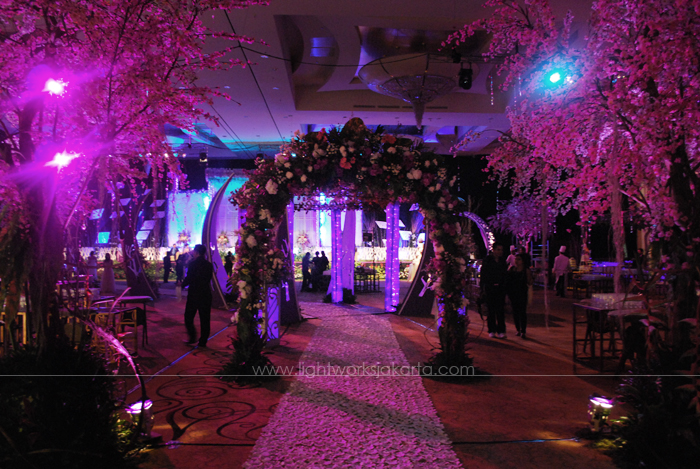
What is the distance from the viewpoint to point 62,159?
289 centimetres

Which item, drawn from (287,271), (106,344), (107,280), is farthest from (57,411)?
(107,280)

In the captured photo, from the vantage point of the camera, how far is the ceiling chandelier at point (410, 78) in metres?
8.43

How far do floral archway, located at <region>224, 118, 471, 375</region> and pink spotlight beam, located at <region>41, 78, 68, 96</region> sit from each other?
299 cm

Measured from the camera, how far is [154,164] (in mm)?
3660

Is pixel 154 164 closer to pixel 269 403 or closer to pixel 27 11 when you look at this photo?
pixel 27 11

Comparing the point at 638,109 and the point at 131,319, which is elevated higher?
the point at 638,109

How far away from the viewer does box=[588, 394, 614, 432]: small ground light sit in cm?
366

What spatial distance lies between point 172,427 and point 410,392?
2.35 meters

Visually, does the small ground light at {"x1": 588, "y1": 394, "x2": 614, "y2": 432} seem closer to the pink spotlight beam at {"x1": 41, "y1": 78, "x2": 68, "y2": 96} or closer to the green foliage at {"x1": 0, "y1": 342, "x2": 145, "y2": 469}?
the green foliage at {"x1": 0, "y1": 342, "x2": 145, "y2": 469}

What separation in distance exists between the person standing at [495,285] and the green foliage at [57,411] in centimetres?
588

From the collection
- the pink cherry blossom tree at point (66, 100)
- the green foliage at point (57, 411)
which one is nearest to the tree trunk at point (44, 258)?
the pink cherry blossom tree at point (66, 100)

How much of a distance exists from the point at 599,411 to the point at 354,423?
2009 mm

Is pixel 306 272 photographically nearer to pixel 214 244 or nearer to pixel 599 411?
pixel 214 244

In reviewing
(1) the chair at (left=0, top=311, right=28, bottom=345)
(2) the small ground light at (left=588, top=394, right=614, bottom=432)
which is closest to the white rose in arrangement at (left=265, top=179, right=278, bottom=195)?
(1) the chair at (left=0, top=311, right=28, bottom=345)
